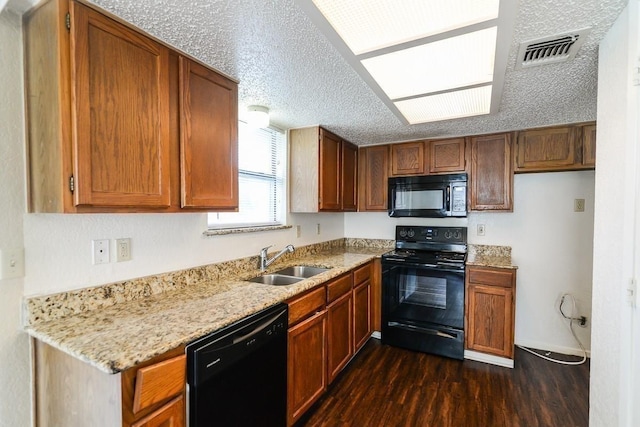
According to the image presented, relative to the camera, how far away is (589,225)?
2750 millimetres

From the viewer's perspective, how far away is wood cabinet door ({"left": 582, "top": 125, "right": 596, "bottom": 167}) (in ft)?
8.28

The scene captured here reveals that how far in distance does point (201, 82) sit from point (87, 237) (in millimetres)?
940

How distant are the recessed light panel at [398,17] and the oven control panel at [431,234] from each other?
92.8 inches

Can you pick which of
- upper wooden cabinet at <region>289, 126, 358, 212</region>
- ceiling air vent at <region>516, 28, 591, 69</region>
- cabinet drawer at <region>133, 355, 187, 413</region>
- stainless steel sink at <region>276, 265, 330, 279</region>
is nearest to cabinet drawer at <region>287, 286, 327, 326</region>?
stainless steel sink at <region>276, 265, 330, 279</region>

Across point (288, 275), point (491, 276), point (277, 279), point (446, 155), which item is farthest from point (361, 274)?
point (446, 155)

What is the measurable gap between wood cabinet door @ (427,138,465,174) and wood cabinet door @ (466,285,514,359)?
119cm

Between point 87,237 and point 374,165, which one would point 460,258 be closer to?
point 374,165

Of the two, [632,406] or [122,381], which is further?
[632,406]

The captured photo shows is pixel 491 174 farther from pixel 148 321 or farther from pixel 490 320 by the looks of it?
pixel 148 321

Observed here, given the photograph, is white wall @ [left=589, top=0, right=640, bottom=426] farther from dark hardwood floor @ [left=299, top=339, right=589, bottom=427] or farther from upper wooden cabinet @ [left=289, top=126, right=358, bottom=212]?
upper wooden cabinet @ [left=289, top=126, right=358, bottom=212]

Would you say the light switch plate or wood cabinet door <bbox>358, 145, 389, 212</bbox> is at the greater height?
wood cabinet door <bbox>358, 145, 389, 212</bbox>

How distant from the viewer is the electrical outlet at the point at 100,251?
55.2 inches

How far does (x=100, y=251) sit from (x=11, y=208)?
14.2 inches

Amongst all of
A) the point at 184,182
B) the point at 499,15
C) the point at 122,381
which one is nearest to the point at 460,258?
the point at 499,15
